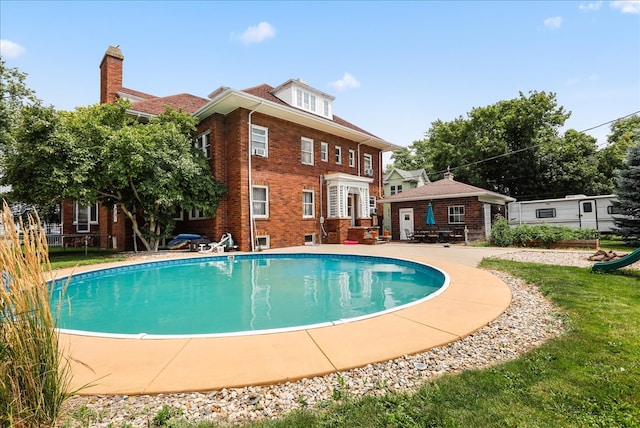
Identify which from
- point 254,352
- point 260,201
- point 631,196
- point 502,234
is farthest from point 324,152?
point 254,352

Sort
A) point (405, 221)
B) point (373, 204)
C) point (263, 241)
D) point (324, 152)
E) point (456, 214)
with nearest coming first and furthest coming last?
point (263, 241), point (456, 214), point (324, 152), point (405, 221), point (373, 204)

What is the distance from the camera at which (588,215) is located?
17438 mm

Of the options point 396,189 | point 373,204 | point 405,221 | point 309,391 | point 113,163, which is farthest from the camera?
point 396,189

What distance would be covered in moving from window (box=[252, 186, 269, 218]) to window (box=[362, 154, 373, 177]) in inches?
342

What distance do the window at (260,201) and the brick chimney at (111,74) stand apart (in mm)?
10776

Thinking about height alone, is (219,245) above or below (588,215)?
below

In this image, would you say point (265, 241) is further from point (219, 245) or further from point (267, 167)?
point (267, 167)

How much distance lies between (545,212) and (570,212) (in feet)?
4.02

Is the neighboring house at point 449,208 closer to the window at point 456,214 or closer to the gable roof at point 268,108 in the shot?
the window at point 456,214

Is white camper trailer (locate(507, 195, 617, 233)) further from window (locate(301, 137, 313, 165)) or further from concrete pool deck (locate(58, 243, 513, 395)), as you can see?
concrete pool deck (locate(58, 243, 513, 395))

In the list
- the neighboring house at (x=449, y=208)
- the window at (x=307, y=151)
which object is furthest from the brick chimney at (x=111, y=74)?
the neighboring house at (x=449, y=208)

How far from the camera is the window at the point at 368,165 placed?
20578mm

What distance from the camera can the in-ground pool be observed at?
465cm

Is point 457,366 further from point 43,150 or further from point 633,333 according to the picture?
point 43,150
